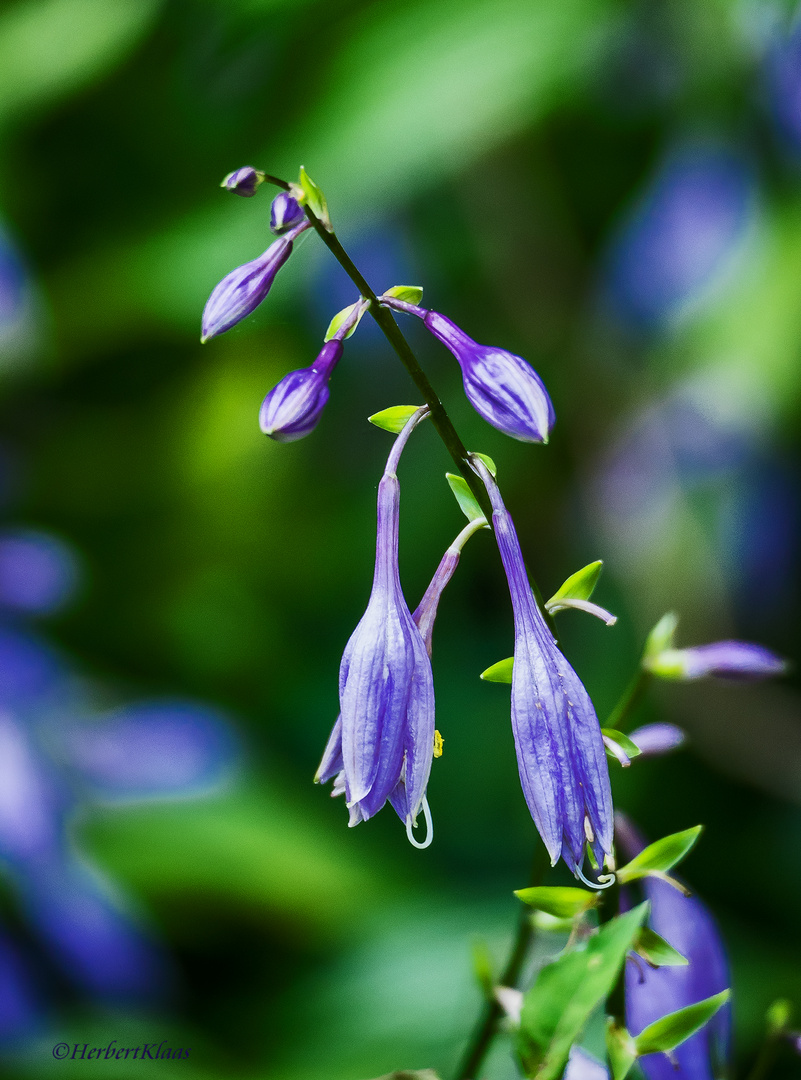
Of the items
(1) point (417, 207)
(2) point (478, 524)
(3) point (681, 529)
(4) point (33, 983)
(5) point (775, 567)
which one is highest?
(1) point (417, 207)

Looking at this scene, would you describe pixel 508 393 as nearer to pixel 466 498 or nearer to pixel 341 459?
pixel 466 498

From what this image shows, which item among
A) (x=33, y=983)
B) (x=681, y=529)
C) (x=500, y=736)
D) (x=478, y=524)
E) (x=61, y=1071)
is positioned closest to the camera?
(x=478, y=524)

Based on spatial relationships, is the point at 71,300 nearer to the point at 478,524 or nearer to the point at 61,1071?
the point at 61,1071

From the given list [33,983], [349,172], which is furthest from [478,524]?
[349,172]

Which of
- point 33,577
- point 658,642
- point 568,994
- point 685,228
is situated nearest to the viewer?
point 568,994

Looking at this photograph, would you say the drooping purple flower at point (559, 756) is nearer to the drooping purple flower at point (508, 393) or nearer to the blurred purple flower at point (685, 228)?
the drooping purple flower at point (508, 393)

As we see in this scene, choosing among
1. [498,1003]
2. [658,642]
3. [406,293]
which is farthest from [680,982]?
[406,293]

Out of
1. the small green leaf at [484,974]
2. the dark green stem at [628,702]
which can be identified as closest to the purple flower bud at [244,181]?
the dark green stem at [628,702]

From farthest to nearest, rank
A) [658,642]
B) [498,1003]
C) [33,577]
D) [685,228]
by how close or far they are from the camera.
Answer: [685,228]
[33,577]
[658,642]
[498,1003]
